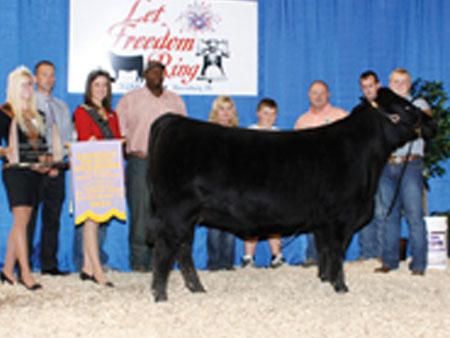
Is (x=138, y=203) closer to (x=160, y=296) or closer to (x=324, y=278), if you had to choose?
(x=160, y=296)

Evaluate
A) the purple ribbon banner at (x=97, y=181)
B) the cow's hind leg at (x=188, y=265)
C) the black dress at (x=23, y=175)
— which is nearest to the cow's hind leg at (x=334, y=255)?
the cow's hind leg at (x=188, y=265)

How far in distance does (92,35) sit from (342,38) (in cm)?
276

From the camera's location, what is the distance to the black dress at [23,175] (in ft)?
13.6

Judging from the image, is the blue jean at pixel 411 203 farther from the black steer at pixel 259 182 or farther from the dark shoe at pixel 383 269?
the black steer at pixel 259 182

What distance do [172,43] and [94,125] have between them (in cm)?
162

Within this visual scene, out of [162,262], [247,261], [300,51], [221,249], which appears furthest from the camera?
[300,51]

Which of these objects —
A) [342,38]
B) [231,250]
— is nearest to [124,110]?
[231,250]

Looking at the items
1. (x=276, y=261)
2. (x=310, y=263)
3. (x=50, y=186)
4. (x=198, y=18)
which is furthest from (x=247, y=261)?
(x=198, y=18)

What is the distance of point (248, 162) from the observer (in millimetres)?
3826

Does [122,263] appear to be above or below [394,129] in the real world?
below

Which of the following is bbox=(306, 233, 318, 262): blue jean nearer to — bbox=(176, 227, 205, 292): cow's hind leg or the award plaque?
bbox=(176, 227, 205, 292): cow's hind leg

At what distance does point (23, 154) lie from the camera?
421 cm

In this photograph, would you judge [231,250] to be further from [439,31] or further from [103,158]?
[439,31]

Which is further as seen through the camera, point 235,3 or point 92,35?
point 235,3
